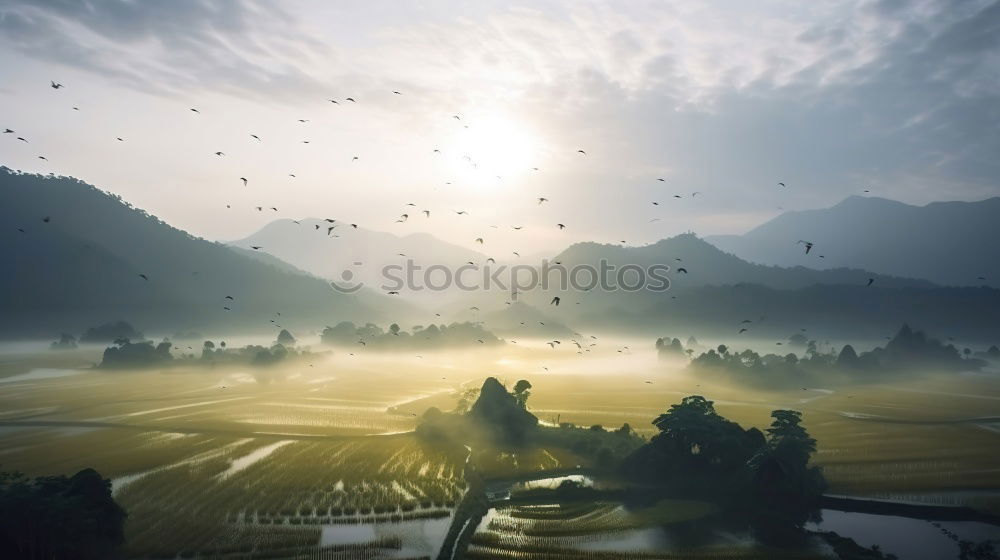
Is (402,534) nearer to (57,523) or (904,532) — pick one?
(57,523)

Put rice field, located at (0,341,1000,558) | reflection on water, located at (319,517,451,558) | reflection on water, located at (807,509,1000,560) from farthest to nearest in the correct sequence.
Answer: rice field, located at (0,341,1000,558), reflection on water, located at (807,509,1000,560), reflection on water, located at (319,517,451,558)

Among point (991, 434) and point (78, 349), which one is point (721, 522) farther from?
point (78, 349)

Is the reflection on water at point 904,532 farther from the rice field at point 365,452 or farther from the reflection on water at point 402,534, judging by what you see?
the reflection on water at point 402,534

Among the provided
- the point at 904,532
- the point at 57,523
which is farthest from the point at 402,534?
the point at 904,532

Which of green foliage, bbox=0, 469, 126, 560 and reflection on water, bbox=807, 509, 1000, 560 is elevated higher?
green foliage, bbox=0, 469, 126, 560

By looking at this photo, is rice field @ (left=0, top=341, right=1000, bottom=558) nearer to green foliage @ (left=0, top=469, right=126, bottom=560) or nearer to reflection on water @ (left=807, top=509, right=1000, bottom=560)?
green foliage @ (left=0, top=469, right=126, bottom=560)

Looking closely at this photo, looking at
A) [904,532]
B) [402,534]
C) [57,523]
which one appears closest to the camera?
[57,523]

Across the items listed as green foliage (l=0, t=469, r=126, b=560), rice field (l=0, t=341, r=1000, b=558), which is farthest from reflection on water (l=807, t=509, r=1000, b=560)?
green foliage (l=0, t=469, r=126, b=560)
